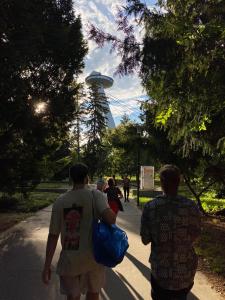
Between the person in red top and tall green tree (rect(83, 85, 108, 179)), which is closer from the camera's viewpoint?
the person in red top

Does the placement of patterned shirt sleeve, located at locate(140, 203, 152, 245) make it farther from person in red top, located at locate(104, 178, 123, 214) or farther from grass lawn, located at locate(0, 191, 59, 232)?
grass lawn, located at locate(0, 191, 59, 232)

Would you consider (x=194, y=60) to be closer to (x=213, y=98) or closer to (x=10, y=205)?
(x=213, y=98)

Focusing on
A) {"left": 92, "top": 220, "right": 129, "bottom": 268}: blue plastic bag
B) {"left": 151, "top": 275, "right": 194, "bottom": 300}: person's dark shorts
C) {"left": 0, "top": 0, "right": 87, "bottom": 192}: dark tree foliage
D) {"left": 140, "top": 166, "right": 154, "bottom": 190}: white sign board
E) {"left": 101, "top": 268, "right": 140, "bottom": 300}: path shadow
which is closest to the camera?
{"left": 151, "top": 275, "right": 194, "bottom": 300}: person's dark shorts

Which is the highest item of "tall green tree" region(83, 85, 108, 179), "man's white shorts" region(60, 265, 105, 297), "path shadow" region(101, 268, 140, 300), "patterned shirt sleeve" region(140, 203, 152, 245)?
"tall green tree" region(83, 85, 108, 179)

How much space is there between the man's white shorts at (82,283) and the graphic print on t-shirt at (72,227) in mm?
281

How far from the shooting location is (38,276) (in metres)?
8.38

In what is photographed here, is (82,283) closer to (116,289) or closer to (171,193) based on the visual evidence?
(171,193)

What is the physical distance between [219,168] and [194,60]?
Answer: 12211 mm

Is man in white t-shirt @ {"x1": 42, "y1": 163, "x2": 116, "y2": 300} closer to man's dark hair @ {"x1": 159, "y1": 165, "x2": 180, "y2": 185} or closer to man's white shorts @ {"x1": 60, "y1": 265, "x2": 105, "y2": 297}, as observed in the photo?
man's white shorts @ {"x1": 60, "y1": 265, "x2": 105, "y2": 297}

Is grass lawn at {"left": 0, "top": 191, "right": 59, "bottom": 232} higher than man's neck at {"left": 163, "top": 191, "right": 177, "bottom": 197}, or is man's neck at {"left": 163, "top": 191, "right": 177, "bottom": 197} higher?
man's neck at {"left": 163, "top": 191, "right": 177, "bottom": 197}

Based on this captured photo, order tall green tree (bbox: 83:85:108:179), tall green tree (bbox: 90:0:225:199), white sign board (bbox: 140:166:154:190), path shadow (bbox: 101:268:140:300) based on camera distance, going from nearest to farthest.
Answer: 1. path shadow (bbox: 101:268:140:300)
2. tall green tree (bbox: 90:0:225:199)
3. white sign board (bbox: 140:166:154:190)
4. tall green tree (bbox: 83:85:108:179)

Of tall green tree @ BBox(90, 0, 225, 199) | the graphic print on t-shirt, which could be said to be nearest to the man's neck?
the graphic print on t-shirt

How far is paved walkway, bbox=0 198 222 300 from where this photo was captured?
7156 millimetres

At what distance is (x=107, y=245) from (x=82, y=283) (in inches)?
19.4
